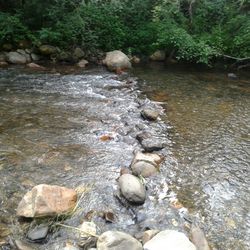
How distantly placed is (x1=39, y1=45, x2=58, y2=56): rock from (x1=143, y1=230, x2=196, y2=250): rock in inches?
320

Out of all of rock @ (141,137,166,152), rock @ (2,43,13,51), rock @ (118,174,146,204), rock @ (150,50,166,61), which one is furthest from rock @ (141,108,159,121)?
rock @ (2,43,13,51)

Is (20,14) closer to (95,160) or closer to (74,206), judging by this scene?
(95,160)

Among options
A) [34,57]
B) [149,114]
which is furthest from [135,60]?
[149,114]

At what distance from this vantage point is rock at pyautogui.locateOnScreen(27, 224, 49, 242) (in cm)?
354

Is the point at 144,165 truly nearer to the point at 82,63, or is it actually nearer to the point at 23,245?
the point at 23,245

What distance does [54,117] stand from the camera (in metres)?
6.54

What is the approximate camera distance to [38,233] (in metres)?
3.57

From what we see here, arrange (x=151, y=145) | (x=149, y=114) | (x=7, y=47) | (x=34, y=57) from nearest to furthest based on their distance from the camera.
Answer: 1. (x=151, y=145)
2. (x=149, y=114)
3. (x=7, y=47)
4. (x=34, y=57)

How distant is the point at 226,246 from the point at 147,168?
1.52m

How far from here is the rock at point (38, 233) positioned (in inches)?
139

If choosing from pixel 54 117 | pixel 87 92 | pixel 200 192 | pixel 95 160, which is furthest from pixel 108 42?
pixel 200 192

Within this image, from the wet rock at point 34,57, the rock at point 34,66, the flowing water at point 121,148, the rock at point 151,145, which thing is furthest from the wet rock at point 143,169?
the wet rock at point 34,57

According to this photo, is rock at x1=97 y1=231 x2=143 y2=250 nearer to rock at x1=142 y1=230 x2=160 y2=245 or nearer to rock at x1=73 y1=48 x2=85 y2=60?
rock at x1=142 y1=230 x2=160 y2=245

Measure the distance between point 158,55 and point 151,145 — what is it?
6.64 m
